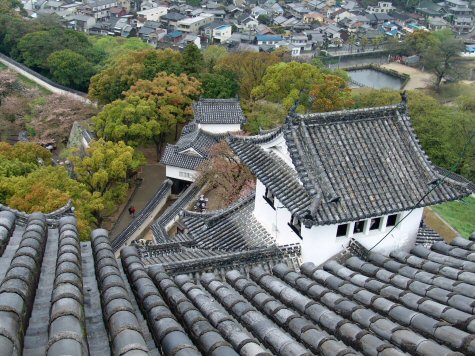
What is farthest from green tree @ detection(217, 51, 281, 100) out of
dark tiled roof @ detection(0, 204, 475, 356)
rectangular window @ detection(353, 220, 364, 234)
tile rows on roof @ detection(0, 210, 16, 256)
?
tile rows on roof @ detection(0, 210, 16, 256)

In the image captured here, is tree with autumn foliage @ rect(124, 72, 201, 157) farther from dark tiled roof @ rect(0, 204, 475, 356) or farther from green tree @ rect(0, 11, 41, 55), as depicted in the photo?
green tree @ rect(0, 11, 41, 55)

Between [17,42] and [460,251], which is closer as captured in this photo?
[460,251]

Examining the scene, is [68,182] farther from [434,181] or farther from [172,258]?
[434,181]

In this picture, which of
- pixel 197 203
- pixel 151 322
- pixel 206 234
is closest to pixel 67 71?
pixel 197 203

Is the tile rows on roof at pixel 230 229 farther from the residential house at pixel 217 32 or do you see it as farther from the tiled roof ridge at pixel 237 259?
the residential house at pixel 217 32

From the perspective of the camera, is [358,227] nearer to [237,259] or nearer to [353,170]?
[353,170]

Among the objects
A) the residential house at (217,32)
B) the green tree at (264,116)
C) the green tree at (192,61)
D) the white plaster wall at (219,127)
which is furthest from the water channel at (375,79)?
the white plaster wall at (219,127)

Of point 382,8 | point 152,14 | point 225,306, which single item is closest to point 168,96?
point 225,306
